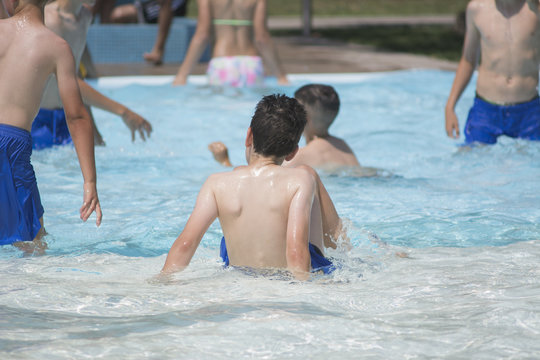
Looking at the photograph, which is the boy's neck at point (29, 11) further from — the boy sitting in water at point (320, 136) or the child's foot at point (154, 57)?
the child's foot at point (154, 57)

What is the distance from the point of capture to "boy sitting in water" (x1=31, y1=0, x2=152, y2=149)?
4.83m

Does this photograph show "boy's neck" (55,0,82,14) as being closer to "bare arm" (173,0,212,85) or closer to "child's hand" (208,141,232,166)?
"child's hand" (208,141,232,166)

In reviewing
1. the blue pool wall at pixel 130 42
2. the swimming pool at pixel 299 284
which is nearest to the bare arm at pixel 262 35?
the swimming pool at pixel 299 284

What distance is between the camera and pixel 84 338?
8.94 feet

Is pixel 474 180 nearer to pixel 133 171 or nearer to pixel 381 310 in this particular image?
pixel 133 171

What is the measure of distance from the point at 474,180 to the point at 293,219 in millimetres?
3171

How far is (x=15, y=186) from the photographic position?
3715 millimetres

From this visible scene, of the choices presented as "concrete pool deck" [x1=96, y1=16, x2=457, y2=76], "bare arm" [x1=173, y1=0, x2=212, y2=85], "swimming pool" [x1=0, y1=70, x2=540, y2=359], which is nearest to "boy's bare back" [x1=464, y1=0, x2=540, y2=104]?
"swimming pool" [x1=0, y1=70, x2=540, y2=359]

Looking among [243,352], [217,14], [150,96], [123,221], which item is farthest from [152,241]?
[150,96]

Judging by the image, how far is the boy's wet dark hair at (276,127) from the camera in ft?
10.4

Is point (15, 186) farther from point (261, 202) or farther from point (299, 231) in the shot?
point (299, 231)

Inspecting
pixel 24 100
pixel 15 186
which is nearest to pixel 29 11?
pixel 24 100

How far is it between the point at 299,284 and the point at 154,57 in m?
8.22

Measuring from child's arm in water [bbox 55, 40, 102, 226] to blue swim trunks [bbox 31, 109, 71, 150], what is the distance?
2.08 m
